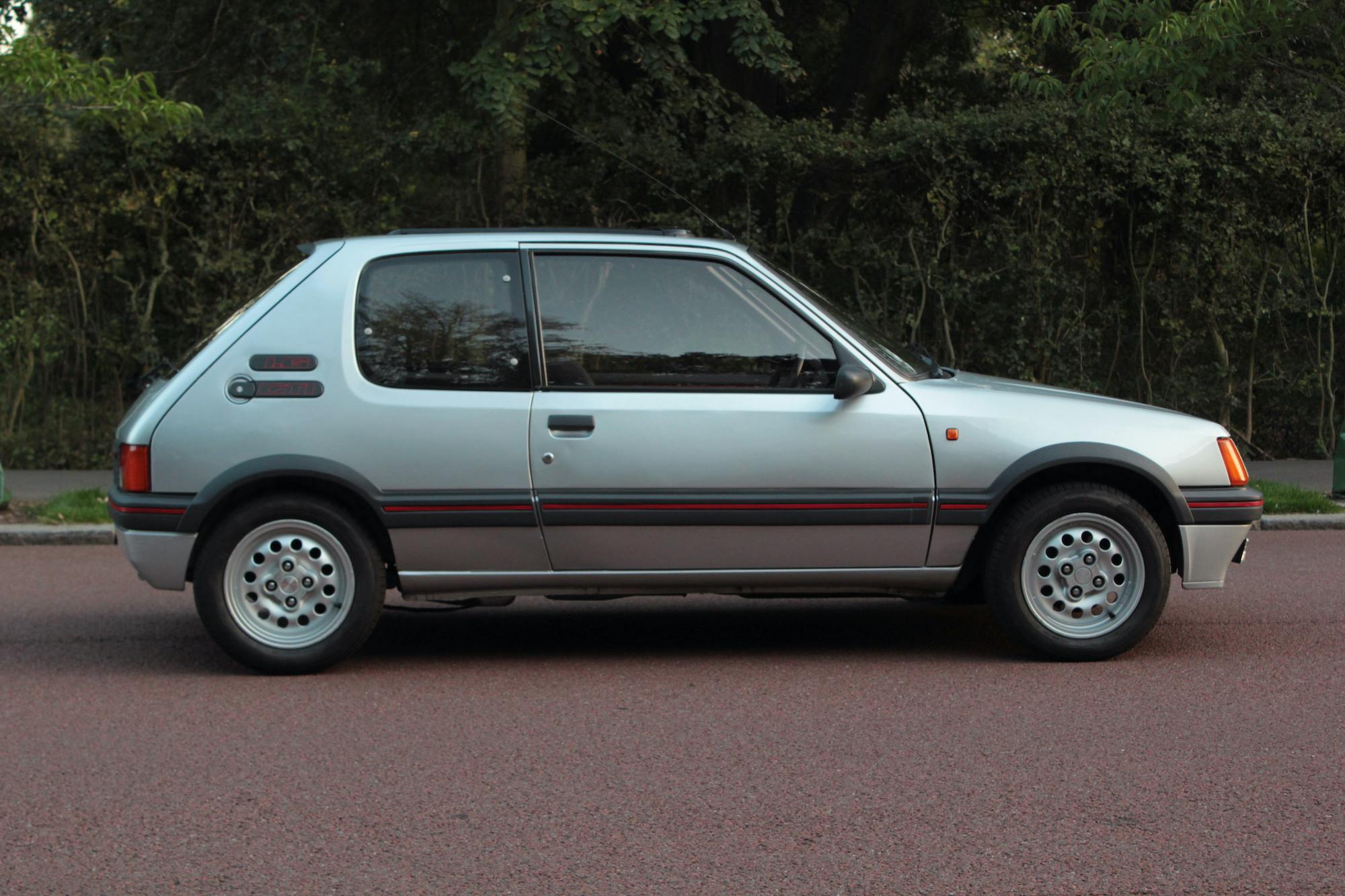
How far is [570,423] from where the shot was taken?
622cm

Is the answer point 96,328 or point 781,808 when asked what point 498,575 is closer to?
point 781,808

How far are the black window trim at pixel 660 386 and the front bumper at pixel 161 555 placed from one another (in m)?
1.53

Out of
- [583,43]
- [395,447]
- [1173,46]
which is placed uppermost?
[583,43]

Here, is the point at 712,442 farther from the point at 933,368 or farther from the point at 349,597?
the point at 349,597

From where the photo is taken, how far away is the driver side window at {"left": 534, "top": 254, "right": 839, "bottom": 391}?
20.8 ft

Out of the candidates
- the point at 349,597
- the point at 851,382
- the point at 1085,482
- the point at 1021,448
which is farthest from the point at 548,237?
the point at 1085,482

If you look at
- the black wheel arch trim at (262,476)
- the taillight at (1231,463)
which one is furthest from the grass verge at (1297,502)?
the black wheel arch trim at (262,476)

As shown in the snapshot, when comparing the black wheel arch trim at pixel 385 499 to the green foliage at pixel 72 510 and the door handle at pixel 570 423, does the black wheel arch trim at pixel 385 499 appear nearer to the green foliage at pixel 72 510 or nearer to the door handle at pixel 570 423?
the door handle at pixel 570 423

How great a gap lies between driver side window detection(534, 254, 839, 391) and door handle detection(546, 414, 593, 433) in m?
0.15

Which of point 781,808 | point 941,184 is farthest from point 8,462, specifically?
point 781,808

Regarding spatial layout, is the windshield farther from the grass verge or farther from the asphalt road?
the grass verge

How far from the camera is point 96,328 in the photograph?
13922mm

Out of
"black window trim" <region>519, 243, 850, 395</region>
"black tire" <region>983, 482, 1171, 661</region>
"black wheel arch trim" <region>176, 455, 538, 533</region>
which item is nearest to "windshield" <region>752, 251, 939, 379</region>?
"black window trim" <region>519, 243, 850, 395</region>

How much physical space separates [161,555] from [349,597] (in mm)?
756
